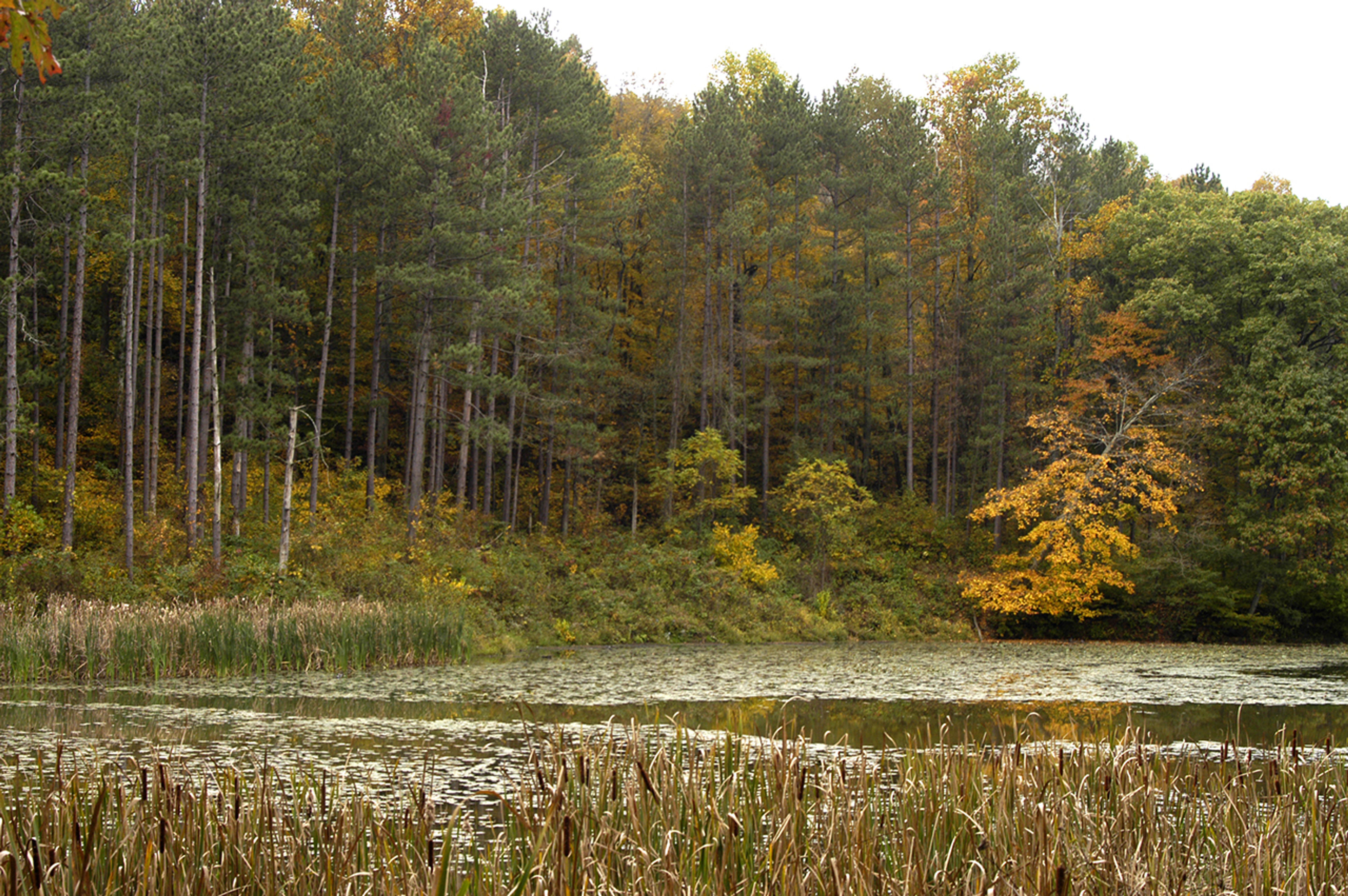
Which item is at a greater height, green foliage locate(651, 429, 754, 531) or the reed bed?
green foliage locate(651, 429, 754, 531)

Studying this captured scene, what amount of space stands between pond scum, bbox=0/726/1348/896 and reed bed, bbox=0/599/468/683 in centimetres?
813

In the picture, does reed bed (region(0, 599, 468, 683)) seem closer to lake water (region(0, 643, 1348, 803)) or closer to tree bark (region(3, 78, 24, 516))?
lake water (region(0, 643, 1348, 803))

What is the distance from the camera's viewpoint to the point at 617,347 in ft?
113

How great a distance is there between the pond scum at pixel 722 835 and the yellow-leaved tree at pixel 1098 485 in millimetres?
20247

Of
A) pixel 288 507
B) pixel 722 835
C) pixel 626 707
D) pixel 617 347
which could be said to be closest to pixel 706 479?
pixel 617 347

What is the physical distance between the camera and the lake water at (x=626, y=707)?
7.65 metres

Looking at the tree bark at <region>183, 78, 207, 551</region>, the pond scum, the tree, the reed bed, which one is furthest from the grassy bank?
the pond scum

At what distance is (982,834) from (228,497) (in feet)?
81.0

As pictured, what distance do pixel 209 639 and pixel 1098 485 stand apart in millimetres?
20976

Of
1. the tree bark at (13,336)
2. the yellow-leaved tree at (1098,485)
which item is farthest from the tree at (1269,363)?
the tree bark at (13,336)

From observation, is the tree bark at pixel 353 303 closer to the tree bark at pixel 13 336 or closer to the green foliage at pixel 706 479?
the tree bark at pixel 13 336

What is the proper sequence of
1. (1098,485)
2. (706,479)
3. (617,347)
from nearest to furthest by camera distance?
(1098,485)
(706,479)
(617,347)

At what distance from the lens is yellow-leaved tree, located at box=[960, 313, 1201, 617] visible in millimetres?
24734

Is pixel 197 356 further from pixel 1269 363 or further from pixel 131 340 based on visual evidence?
pixel 1269 363
